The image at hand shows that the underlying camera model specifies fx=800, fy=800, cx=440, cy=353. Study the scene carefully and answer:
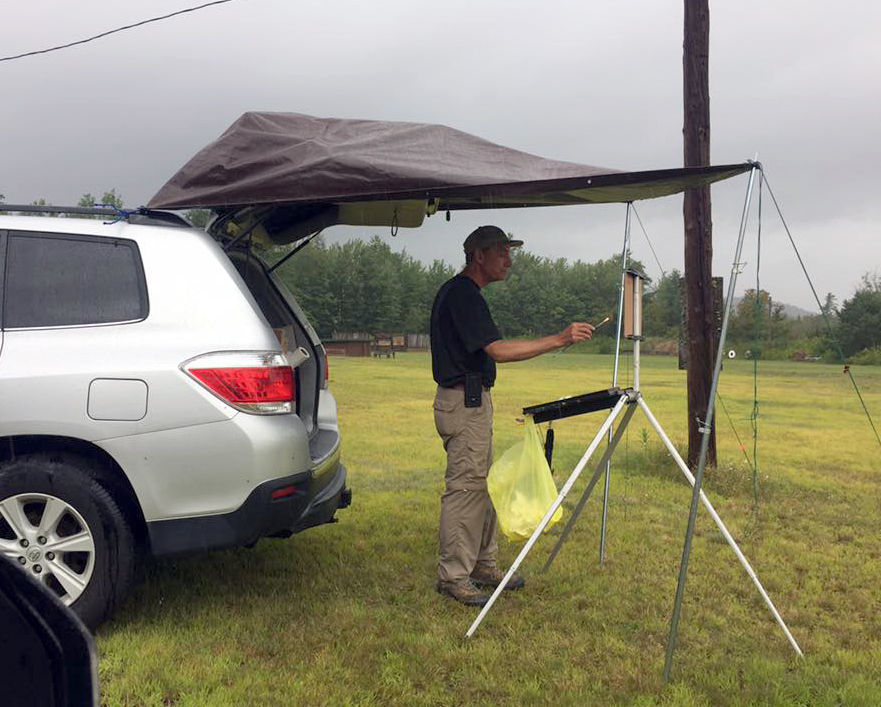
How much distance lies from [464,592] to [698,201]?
5.14m

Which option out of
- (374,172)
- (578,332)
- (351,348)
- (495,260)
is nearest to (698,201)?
(495,260)

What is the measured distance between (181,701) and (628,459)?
6.58 m

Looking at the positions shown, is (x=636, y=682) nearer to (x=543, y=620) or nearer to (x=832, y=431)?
(x=543, y=620)

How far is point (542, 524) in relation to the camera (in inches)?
148

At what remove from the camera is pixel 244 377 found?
3.55 meters

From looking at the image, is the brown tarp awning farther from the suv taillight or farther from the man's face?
the suv taillight

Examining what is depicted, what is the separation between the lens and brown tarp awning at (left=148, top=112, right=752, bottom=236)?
12.2 feet

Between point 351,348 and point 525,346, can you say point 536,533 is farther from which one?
point 351,348

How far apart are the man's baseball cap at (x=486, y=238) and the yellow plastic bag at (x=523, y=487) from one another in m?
0.99

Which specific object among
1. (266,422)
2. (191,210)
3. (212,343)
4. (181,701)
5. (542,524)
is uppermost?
(191,210)

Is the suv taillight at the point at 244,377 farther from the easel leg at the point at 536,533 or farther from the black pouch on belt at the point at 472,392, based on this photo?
the easel leg at the point at 536,533

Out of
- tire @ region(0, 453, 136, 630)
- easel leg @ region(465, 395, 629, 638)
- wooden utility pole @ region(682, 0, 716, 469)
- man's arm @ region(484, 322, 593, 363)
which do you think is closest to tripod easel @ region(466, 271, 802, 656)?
easel leg @ region(465, 395, 629, 638)

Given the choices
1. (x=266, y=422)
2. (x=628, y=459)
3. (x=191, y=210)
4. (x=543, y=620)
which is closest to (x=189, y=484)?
(x=266, y=422)

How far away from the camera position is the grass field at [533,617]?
3.27 m
